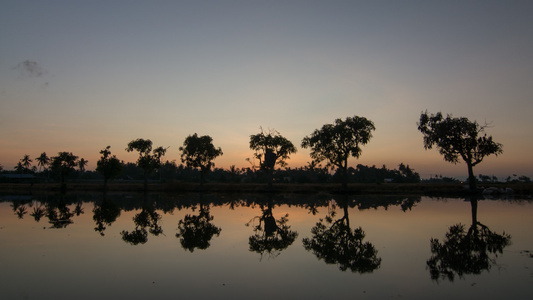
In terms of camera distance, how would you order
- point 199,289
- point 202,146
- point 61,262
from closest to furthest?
point 199,289 → point 61,262 → point 202,146

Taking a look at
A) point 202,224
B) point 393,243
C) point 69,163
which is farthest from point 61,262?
point 69,163

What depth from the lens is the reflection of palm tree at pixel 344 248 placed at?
10.3 m

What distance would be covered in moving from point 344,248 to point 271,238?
4.00m

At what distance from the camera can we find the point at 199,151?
77.2m

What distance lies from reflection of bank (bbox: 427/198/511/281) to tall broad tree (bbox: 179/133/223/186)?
2586 inches

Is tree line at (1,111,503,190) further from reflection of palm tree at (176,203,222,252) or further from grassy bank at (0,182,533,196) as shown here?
reflection of palm tree at (176,203,222,252)

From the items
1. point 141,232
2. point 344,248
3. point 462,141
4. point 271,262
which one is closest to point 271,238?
point 344,248

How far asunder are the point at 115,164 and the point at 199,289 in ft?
262

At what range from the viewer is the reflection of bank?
9391mm

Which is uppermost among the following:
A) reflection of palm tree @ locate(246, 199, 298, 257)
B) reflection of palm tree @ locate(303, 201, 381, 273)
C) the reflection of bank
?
the reflection of bank

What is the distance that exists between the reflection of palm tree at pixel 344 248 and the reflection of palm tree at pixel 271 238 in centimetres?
99

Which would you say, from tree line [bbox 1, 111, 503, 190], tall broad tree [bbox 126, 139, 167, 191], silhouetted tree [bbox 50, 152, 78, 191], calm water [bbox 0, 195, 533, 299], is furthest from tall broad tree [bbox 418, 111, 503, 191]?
silhouetted tree [bbox 50, 152, 78, 191]

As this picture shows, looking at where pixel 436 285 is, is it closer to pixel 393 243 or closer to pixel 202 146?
pixel 393 243

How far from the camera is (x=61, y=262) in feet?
35.1
